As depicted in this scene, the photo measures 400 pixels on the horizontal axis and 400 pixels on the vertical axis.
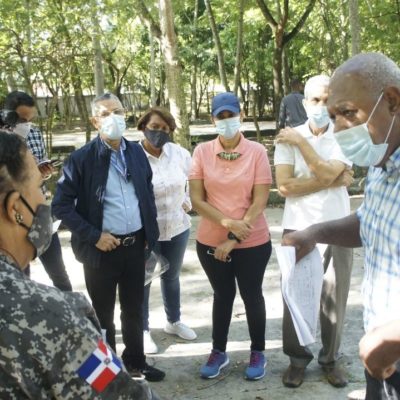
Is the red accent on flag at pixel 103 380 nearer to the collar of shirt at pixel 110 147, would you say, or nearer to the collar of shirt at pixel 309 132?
the collar of shirt at pixel 110 147

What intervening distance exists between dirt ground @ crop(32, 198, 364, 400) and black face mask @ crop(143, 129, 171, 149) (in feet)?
5.28

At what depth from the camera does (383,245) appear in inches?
72.4

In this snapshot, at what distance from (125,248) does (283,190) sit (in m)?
1.09

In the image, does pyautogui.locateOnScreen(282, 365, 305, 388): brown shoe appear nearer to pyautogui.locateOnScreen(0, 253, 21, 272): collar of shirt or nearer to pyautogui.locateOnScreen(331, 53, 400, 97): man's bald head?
pyautogui.locateOnScreen(331, 53, 400, 97): man's bald head

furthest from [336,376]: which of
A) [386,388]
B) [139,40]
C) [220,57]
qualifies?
[139,40]

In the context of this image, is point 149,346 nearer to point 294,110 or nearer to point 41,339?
point 41,339

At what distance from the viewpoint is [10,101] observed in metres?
4.49

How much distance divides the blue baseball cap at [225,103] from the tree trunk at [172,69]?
14.4 feet

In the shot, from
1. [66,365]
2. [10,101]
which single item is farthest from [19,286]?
[10,101]

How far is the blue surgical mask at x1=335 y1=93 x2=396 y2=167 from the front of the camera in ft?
6.16

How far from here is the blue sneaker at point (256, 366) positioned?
350cm

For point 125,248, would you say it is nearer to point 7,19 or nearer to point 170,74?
point 170,74

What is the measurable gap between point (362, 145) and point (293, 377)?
202 centimetres

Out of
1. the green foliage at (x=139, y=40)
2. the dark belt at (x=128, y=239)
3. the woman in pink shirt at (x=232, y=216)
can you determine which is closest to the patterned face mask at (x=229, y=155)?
the woman in pink shirt at (x=232, y=216)
